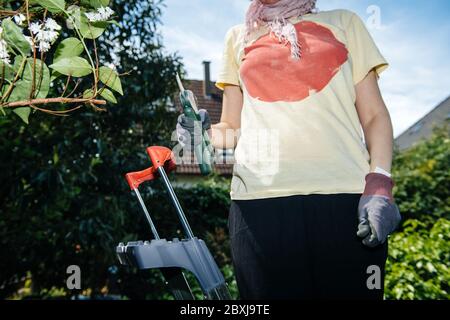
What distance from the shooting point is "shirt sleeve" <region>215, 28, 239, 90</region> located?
1725 mm

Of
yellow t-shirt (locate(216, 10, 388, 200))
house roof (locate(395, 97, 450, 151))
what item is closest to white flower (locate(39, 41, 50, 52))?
yellow t-shirt (locate(216, 10, 388, 200))

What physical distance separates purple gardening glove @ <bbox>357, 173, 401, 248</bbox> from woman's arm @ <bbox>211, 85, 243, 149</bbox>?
516mm

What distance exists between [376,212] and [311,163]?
243 mm

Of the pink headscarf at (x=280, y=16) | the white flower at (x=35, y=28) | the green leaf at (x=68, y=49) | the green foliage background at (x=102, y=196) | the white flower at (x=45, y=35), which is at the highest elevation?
the pink headscarf at (x=280, y=16)

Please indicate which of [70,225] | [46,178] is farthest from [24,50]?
[70,225]

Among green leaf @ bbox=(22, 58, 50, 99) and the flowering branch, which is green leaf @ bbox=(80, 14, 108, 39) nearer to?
the flowering branch

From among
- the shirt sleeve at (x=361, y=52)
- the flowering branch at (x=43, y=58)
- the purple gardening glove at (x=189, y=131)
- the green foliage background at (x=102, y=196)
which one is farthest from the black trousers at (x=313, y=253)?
the green foliage background at (x=102, y=196)

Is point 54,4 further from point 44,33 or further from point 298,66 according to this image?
point 298,66

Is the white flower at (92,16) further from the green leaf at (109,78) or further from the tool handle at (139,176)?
the tool handle at (139,176)

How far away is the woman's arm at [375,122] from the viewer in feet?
4.77

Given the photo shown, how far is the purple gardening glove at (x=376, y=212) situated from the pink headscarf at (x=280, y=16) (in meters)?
0.47

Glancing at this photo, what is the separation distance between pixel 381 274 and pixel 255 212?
43 centimetres

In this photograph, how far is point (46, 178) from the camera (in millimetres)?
3764
